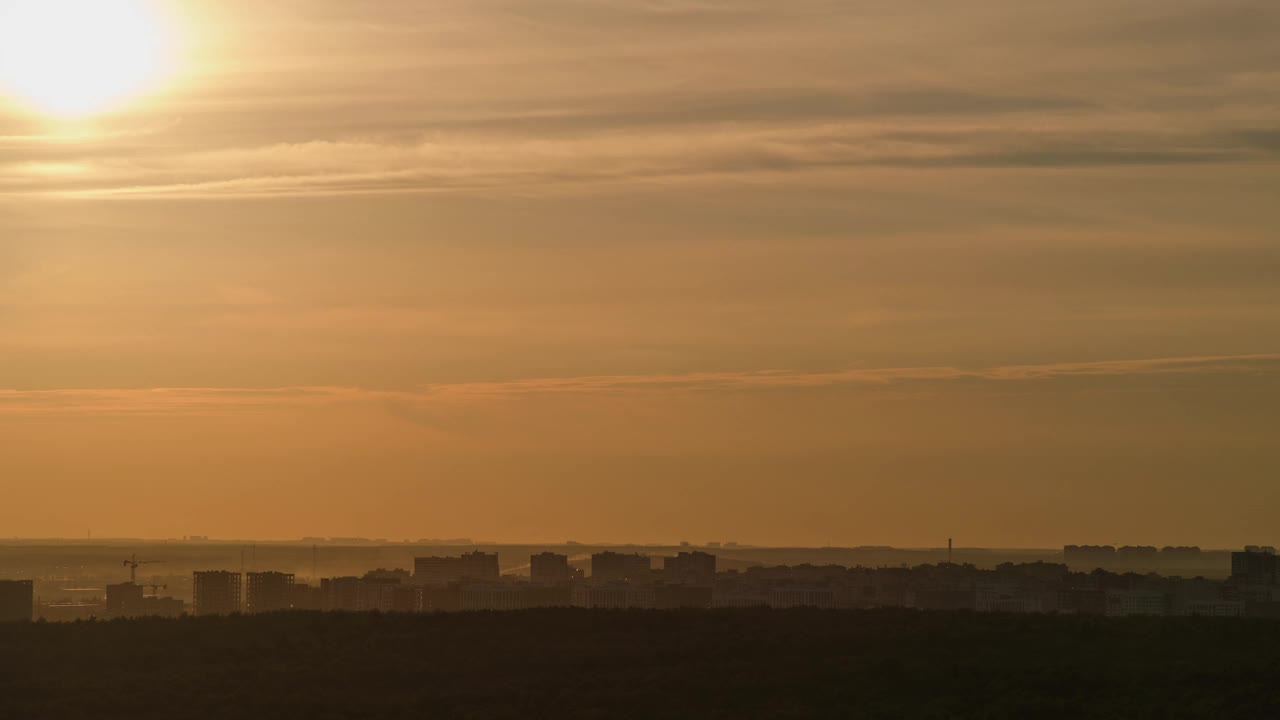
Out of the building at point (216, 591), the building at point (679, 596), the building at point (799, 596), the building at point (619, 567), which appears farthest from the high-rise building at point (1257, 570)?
the building at point (216, 591)

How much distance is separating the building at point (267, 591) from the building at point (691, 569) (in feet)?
177

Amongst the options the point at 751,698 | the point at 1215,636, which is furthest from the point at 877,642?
the point at 1215,636

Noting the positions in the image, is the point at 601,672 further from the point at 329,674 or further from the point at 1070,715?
the point at 1070,715

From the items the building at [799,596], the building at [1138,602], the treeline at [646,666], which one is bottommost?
the treeline at [646,666]

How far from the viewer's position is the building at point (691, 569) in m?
147

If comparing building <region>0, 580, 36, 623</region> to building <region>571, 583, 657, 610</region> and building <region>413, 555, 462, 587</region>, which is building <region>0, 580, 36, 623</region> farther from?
building <region>413, 555, 462, 587</region>

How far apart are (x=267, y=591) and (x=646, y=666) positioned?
212ft

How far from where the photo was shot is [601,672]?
31.9 m

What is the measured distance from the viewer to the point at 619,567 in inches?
6388

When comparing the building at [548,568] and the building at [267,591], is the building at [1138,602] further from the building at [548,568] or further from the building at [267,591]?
the building at [548,568]

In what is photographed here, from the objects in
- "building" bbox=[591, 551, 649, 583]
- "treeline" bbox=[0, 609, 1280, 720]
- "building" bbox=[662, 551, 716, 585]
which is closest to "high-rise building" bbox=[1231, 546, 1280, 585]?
"building" bbox=[662, 551, 716, 585]

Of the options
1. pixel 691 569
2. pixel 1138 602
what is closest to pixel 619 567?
pixel 691 569

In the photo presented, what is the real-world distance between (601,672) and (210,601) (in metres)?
72.2

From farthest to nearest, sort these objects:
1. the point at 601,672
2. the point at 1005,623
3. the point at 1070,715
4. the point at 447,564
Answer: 1. the point at 447,564
2. the point at 1005,623
3. the point at 601,672
4. the point at 1070,715
